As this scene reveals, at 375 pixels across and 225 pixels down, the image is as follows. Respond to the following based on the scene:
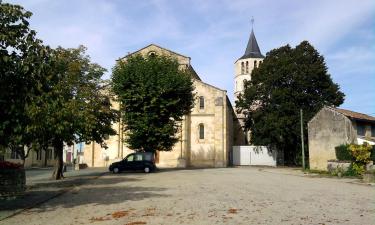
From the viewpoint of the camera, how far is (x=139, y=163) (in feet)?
107

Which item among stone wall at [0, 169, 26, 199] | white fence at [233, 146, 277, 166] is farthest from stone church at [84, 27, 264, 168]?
stone wall at [0, 169, 26, 199]

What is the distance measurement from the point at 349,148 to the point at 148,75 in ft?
53.3

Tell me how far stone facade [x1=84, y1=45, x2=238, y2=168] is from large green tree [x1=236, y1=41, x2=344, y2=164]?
4.38 meters

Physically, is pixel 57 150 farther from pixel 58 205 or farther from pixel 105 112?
pixel 58 205

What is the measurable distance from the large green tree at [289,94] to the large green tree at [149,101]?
56.5 feet

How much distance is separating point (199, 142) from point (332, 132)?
58.5ft

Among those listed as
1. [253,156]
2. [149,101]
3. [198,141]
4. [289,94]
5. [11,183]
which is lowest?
[11,183]

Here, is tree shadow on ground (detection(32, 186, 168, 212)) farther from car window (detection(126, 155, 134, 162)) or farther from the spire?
the spire

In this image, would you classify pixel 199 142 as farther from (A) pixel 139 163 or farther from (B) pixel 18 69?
(B) pixel 18 69

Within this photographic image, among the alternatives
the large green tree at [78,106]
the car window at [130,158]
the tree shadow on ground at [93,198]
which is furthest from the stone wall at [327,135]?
the tree shadow on ground at [93,198]

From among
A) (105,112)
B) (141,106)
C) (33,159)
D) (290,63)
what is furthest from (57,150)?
(33,159)

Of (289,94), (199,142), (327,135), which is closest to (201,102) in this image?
(199,142)

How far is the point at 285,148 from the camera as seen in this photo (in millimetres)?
52000

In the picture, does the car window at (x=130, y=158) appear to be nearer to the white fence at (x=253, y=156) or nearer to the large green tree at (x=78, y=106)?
the large green tree at (x=78, y=106)
